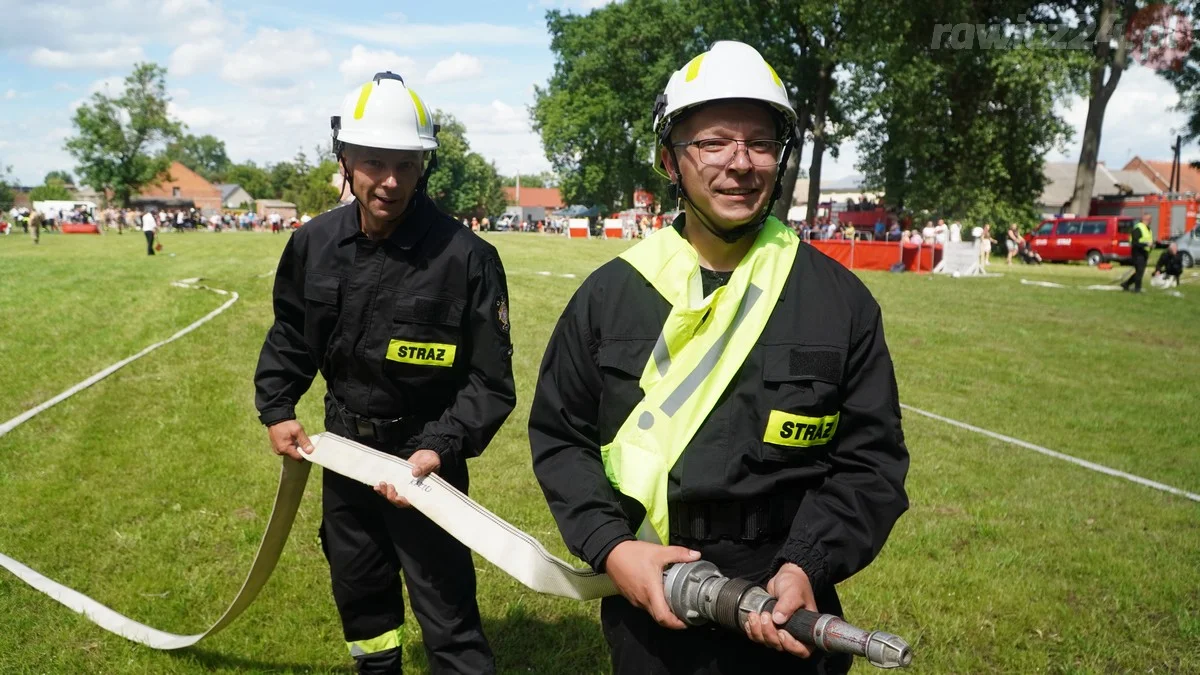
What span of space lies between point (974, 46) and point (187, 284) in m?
34.0

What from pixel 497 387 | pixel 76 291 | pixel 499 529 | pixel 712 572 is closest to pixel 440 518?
pixel 499 529

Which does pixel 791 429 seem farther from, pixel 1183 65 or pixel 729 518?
pixel 1183 65

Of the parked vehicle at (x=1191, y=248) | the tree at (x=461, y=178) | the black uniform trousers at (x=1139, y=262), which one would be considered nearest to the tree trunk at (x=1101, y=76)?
the parked vehicle at (x=1191, y=248)

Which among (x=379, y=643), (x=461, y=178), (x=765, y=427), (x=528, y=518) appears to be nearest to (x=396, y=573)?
(x=379, y=643)

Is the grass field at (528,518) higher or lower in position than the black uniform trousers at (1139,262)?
lower

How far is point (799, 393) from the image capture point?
84.3 inches

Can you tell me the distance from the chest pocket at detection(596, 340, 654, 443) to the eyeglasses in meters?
0.48

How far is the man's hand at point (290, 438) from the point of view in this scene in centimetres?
374

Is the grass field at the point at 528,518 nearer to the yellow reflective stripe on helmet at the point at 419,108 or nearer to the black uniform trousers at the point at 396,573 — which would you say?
the black uniform trousers at the point at 396,573

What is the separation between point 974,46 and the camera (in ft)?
130

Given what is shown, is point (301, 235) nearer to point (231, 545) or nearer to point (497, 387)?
point (497, 387)

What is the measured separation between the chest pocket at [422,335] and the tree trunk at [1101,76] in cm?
4047

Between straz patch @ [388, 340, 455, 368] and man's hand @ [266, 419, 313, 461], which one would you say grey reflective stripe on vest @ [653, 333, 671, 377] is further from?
man's hand @ [266, 419, 313, 461]

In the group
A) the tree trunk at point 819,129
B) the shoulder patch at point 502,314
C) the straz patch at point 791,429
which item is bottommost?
the straz patch at point 791,429
